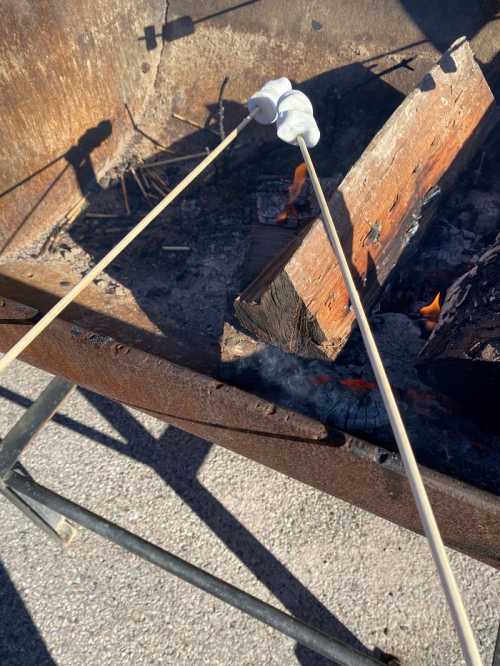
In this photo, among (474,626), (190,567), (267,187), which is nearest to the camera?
(190,567)

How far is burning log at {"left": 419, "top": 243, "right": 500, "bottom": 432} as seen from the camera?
210 cm

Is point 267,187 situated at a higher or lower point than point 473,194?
higher

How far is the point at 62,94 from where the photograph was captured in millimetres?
3570

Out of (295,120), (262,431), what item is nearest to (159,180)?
(295,120)

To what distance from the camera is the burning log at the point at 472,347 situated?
6.90ft

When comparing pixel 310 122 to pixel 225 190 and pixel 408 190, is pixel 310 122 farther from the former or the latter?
pixel 225 190

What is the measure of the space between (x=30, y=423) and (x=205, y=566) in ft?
3.82

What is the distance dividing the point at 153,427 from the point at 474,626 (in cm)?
201

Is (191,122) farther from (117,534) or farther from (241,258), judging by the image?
(117,534)

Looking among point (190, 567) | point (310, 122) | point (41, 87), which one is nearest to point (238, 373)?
point (190, 567)

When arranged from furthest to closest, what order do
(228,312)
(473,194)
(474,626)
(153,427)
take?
1. (473,194)
2. (153,427)
3. (228,312)
4. (474,626)

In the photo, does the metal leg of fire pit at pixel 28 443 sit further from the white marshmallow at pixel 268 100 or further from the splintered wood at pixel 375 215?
the white marshmallow at pixel 268 100

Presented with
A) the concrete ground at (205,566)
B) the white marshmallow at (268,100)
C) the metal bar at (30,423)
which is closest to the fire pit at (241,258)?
the metal bar at (30,423)

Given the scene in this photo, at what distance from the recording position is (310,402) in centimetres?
238
